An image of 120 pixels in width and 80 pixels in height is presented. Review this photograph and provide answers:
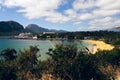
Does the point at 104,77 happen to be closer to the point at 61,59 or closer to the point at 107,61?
the point at 61,59

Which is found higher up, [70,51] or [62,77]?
[70,51]

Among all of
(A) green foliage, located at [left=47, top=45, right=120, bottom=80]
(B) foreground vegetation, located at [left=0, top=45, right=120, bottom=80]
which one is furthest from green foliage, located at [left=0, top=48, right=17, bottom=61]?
(A) green foliage, located at [left=47, top=45, right=120, bottom=80]

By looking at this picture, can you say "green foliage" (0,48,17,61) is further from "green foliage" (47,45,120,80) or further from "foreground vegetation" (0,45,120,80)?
"green foliage" (47,45,120,80)

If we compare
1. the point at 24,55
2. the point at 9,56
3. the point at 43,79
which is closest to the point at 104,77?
the point at 43,79

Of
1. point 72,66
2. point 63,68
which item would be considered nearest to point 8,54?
point 63,68

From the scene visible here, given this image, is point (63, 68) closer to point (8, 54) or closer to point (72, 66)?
point (72, 66)

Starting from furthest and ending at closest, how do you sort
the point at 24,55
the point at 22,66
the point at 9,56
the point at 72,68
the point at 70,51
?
the point at 9,56 < the point at 24,55 < the point at 22,66 < the point at 70,51 < the point at 72,68

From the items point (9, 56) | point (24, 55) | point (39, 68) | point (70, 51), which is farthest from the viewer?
point (9, 56)

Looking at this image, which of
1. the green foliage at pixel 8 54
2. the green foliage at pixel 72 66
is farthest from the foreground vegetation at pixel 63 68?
the green foliage at pixel 8 54

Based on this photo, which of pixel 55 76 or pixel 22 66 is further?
pixel 22 66

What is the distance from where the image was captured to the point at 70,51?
33.5m

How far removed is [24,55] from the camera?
44.5 metres

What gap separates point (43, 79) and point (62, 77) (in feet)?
7.96

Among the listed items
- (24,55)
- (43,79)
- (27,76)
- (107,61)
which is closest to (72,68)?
(43,79)
